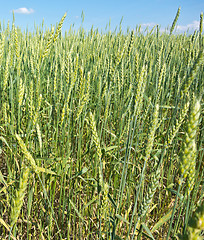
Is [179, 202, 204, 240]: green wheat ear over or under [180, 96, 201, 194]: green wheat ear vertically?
under

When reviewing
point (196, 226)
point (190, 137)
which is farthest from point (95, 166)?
point (196, 226)

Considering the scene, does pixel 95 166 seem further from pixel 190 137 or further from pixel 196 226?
pixel 196 226

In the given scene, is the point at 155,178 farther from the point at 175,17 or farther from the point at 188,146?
the point at 175,17

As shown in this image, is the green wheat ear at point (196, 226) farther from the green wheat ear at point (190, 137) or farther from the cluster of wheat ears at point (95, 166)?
the green wheat ear at point (190, 137)

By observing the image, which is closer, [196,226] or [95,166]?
[196,226]

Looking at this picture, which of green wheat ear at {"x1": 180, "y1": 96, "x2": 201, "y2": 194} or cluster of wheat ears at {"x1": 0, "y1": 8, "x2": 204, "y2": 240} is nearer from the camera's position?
green wheat ear at {"x1": 180, "y1": 96, "x2": 201, "y2": 194}

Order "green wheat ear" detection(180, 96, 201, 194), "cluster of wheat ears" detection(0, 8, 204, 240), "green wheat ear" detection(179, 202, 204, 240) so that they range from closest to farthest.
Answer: "green wheat ear" detection(179, 202, 204, 240)
"green wheat ear" detection(180, 96, 201, 194)
"cluster of wheat ears" detection(0, 8, 204, 240)

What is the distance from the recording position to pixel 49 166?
1181 millimetres

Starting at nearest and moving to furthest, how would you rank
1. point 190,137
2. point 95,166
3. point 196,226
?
point 196,226 < point 190,137 < point 95,166

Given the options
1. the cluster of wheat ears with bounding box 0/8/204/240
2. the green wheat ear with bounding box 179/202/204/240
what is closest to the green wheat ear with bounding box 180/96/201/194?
the cluster of wheat ears with bounding box 0/8/204/240

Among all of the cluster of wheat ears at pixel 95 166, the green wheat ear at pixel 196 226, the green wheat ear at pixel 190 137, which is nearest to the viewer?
the green wheat ear at pixel 196 226

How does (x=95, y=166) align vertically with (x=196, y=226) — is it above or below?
below

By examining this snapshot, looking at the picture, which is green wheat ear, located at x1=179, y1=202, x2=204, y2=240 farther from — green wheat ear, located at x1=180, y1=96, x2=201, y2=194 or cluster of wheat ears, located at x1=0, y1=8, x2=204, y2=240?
green wheat ear, located at x1=180, y1=96, x2=201, y2=194

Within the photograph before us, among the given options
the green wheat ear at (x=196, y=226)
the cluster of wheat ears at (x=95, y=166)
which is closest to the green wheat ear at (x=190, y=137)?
the cluster of wheat ears at (x=95, y=166)
